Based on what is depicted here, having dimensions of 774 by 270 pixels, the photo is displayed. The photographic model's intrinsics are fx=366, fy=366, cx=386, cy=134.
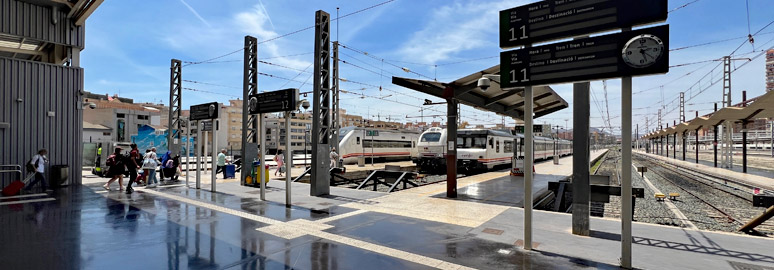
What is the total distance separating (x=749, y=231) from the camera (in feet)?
23.0

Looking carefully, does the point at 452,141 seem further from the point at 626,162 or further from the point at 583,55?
the point at 626,162

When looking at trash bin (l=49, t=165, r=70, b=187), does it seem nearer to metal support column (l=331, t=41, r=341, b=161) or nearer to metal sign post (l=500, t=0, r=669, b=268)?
metal support column (l=331, t=41, r=341, b=161)

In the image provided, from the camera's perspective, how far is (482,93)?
10.6 m

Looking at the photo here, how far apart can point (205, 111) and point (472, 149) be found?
12.9 m

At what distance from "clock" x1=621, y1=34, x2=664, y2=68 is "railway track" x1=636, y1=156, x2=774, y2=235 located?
5695 millimetres

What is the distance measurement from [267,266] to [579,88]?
5484 millimetres

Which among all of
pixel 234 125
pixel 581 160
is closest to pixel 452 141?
pixel 581 160

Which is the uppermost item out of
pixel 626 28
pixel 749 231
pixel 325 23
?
pixel 325 23

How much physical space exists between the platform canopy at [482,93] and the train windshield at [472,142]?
21.1ft

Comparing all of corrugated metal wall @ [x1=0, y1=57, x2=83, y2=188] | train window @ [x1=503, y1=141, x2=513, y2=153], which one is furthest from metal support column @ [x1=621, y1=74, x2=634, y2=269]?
train window @ [x1=503, y1=141, x2=513, y2=153]

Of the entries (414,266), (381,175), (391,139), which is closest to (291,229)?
(414,266)

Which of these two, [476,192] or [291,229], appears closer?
[291,229]

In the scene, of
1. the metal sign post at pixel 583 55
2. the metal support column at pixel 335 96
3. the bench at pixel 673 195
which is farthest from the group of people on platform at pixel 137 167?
the bench at pixel 673 195

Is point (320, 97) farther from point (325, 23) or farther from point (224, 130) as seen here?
point (224, 130)
